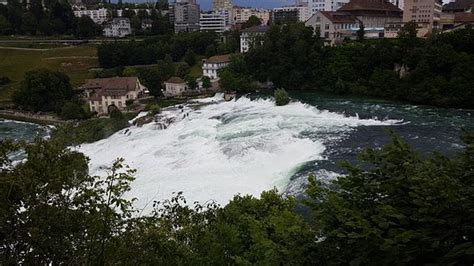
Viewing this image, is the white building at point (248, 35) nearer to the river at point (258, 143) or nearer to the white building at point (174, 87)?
the white building at point (174, 87)

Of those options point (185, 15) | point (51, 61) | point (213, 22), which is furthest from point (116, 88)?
point (185, 15)

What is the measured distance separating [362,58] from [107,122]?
25.3 metres

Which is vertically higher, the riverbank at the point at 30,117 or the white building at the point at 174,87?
the white building at the point at 174,87

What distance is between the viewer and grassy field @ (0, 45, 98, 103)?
54.8 meters

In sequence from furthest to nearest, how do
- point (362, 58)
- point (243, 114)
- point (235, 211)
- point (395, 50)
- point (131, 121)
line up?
point (362, 58) < point (395, 50) < point (131, 121) < point (243, 114) < point (235, 211)

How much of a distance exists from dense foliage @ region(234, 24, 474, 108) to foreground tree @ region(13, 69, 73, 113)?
1963cm

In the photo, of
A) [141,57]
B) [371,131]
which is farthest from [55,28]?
[371,131]

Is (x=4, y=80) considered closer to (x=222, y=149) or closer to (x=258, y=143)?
(x=222, y=149)

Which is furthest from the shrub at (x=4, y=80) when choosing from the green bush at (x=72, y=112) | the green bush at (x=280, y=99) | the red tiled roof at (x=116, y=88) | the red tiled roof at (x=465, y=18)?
the red tiled roof at (x=465, y=18)

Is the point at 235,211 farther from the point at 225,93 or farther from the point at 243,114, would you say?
the point at 225,93

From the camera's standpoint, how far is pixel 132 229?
6.18 metres

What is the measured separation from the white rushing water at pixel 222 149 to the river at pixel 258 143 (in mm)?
49

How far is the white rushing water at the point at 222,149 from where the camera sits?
17188mm

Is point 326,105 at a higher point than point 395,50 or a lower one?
lower
